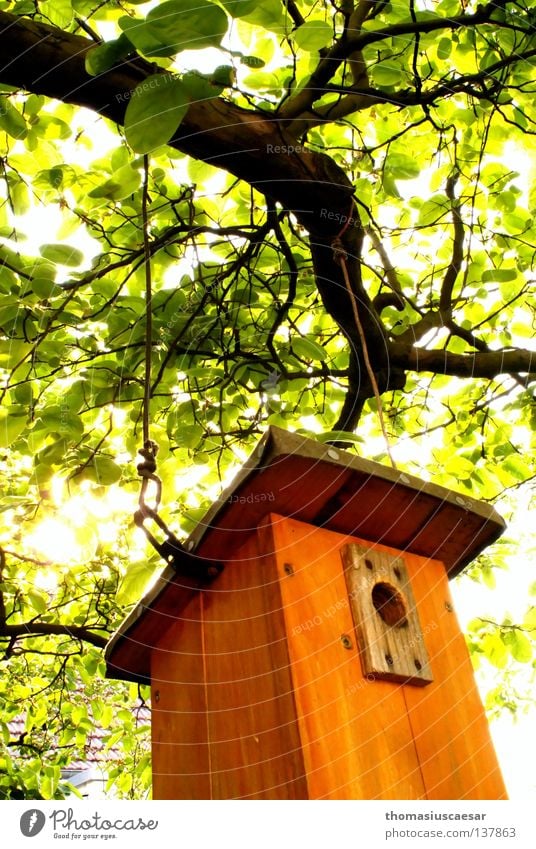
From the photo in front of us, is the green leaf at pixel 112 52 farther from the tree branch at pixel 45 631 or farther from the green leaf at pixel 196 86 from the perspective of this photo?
the tree branch at pixel 45 631

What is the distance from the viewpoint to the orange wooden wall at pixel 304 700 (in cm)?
87

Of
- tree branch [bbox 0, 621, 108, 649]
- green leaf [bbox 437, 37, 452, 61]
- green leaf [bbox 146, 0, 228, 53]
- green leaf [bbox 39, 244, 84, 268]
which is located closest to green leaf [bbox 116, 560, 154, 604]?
green leaf [bbox 39, 244, 84, 268]

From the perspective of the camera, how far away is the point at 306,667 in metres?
0.90

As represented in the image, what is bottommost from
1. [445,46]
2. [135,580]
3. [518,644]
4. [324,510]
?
[324,510]

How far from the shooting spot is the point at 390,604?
1102mm

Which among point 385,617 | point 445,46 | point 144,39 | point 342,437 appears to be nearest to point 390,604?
point 385,617

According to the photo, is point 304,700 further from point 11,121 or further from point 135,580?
point 11,121

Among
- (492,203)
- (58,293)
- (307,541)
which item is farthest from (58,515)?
(492,203)

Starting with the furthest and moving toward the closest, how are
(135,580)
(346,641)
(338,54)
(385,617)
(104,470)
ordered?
(104,470), (135,580), (338,54), (385,617), (346,641)

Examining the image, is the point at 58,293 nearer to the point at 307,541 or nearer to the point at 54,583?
the point at 307,541

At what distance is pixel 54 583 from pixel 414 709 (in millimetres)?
2769

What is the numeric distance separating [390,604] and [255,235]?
0.94 m

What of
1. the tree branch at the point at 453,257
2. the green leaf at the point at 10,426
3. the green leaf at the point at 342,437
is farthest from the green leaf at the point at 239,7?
the tree branch at the point at 453,257

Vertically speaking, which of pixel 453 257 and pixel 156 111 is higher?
pixel 453 257
